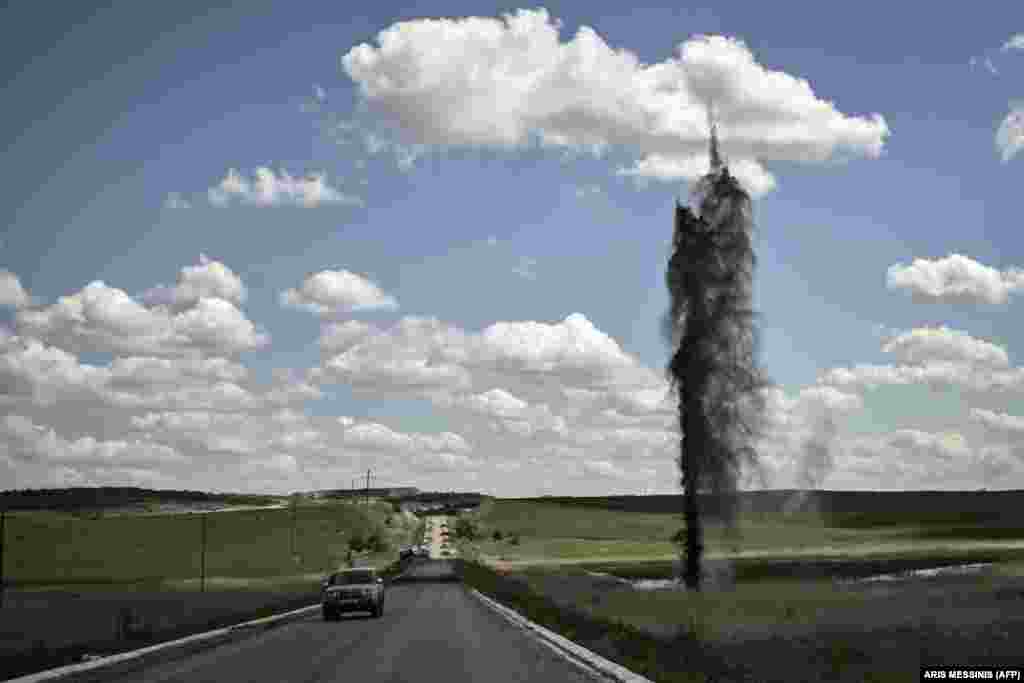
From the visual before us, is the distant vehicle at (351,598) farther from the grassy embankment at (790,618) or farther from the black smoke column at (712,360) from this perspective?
the black smoke column at (712,360)

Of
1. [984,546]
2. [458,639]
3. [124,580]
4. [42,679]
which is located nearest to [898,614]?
[458,639]

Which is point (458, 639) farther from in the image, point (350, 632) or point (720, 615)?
point (720, 615)

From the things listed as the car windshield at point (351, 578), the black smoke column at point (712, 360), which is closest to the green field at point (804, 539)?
the black smoke column at point (712, 360)

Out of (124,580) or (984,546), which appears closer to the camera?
(984,546)

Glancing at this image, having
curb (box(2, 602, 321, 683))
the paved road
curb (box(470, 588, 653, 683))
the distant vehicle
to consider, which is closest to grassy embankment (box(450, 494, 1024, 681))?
curb (box(470, 588, 653, 683))

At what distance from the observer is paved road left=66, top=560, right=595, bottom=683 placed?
64.2 ft

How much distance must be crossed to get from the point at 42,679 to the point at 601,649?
32.2ft

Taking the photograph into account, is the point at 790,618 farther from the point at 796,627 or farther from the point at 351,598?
the point at 351,598

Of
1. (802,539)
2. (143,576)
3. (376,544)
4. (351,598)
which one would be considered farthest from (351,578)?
(376,544)

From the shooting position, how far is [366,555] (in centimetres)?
16862

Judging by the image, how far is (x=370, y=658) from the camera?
23203 millimetres

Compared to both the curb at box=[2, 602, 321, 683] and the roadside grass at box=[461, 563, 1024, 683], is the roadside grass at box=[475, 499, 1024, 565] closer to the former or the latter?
the roadside grass at box=[461, 563, 1024, 683]

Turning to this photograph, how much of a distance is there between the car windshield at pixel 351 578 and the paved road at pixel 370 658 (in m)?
6.16

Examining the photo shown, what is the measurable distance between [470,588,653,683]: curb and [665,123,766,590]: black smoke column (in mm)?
12747
